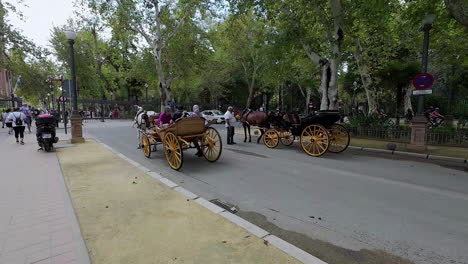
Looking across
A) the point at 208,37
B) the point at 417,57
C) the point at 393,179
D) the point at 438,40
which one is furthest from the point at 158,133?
the point at 208,37

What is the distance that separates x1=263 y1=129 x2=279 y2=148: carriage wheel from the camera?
32.0ft

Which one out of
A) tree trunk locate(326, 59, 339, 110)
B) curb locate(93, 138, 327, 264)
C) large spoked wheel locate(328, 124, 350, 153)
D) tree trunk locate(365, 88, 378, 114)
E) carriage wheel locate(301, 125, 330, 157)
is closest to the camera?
curb locate(93, 138, 327, 264)

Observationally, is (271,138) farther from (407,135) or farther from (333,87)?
(407,135)

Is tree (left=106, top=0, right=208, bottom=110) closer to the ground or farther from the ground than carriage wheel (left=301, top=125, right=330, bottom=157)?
farther from the ground

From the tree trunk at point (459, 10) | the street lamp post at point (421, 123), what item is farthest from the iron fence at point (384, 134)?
the tree trunk at point (459, 10)

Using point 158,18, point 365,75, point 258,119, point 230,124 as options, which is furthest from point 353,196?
point 158,18

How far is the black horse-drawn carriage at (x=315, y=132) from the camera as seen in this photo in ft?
26.0

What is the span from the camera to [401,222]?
3.44 m

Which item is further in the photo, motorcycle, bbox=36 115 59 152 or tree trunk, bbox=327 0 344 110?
tree trunk, bbox=327 0 344 110

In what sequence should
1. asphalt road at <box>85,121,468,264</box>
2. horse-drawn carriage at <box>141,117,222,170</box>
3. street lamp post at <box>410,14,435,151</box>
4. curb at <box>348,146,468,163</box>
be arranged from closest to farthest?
asphalt road at <box>85,121,468,264</box>
horse-drawn carriage at <box>141,117,222,170</box>
curb at <box>348,146,468,163</box>
street lamp post at <box>410,14,435,151</box>

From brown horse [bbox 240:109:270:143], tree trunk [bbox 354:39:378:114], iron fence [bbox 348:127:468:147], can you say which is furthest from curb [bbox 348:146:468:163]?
tree trunk [bbox 354:39:378:114]

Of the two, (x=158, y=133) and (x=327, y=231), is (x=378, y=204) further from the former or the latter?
(x=158, y=133)

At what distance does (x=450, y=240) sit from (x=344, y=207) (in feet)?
4.30

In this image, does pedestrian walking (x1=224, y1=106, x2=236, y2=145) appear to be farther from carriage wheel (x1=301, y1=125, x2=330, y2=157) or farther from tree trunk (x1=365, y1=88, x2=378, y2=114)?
tree trunk (x1=365, y1=88, x2=378, y2=114)
